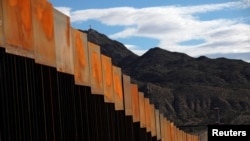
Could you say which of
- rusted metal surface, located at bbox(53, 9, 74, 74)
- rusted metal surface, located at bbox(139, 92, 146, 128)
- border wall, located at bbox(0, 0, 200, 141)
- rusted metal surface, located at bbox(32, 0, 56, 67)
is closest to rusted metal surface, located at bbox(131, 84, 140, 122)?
rusted metal surface, located at bbox(139, 92, 146, 128)

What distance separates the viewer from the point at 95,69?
393 inches

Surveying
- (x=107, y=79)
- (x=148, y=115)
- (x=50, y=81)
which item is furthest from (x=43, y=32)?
(x=148, y=115)

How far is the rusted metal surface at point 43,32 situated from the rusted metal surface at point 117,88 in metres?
4.51

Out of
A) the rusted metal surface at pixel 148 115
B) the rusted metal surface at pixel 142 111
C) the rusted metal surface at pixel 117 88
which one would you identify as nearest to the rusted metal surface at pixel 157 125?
the rusted metal surface at pixel 148 115

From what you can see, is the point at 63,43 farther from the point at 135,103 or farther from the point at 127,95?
the point at 135,103

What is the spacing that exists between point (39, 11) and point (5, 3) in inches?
45.1

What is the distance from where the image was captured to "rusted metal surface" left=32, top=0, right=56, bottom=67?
22.3ft

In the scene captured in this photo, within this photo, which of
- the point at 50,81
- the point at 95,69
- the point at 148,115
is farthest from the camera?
the point at 148,115

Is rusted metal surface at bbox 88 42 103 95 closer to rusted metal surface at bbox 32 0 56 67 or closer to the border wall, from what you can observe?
the border wall

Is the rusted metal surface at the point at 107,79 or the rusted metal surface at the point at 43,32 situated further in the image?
the rusted metal surface at the point at 107,79

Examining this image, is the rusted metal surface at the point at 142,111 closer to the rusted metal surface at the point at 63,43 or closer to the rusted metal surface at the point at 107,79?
the rusted metal surface at the point at 107,79

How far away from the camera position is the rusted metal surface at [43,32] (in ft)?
22.3

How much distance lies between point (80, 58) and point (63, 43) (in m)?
1.01

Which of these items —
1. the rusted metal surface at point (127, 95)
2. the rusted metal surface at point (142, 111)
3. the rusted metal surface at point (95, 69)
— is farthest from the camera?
the rusted metal surface at point (142, 111)
